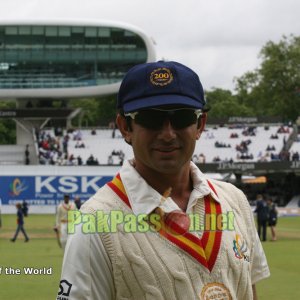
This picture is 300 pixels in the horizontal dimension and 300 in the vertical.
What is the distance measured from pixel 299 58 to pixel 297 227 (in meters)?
67.9

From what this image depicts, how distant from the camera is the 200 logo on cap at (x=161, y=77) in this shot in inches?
140

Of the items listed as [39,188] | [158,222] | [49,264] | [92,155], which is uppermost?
[158,222]

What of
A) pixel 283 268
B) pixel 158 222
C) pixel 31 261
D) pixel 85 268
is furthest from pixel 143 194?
pixel 31 261

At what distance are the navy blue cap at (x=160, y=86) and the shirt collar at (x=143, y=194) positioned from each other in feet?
0.92

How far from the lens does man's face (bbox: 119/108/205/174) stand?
143 inches

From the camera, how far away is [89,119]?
118875mm

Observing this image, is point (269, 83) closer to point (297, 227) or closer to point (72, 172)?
point (72, 172)

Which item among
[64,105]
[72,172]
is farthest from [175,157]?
[64,105]

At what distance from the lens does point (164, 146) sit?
3.63m

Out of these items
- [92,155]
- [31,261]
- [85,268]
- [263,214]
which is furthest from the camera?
[92,155]

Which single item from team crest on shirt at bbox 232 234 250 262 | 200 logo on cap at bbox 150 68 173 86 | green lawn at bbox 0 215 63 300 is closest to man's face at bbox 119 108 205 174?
200 logo on cap at bbox 150 68 173 86

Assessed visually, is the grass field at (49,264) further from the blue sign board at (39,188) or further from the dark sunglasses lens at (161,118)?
the blue sign board at (39,188)

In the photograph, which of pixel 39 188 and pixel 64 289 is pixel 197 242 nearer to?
pixel 64 289

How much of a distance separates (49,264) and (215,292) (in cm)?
1546
